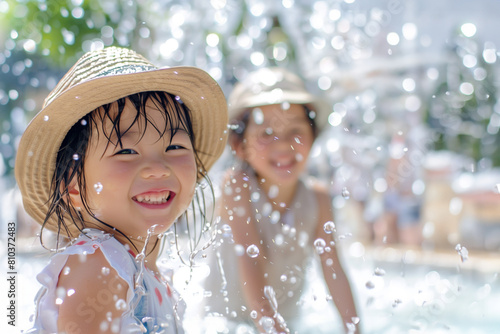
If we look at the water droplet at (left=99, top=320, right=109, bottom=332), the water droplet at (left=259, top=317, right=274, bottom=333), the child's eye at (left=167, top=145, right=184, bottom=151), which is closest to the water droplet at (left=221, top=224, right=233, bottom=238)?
the water droplet at (left=259, top=317, right=274, bottom=333)

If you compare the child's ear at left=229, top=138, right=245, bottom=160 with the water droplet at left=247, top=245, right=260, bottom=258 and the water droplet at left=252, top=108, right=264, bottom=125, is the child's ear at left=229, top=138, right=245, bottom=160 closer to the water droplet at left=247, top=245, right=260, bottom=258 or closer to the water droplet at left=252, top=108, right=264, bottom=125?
the water droplet at left=252, top=108, right=264, bottom=125

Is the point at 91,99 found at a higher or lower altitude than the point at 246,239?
higher

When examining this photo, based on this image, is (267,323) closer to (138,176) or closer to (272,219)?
(272,219)

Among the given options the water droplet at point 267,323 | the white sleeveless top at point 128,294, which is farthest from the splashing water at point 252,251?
the white sleeveless top at point 128,294

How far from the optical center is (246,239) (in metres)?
2.19

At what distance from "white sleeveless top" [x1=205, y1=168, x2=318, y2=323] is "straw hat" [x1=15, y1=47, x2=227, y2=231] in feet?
2.29

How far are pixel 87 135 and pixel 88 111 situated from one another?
61 mm

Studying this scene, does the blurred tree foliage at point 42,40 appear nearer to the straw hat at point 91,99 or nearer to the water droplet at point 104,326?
the straw hat at point 91,99

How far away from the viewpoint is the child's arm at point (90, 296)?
1184 mm

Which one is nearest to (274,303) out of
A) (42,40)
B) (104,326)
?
(104,326)

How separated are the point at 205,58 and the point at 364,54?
9.20ft

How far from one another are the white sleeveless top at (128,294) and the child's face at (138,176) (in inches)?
2.8

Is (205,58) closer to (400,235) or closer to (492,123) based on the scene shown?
(400,235)

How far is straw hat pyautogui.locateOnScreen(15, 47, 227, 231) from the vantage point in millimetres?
1354
